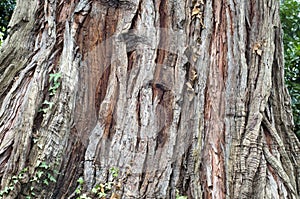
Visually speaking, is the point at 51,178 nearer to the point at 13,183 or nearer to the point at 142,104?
the point at 13,183

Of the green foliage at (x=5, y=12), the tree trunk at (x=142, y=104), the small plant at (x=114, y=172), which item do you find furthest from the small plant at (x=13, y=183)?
the green foliage at (x=5, y=12)

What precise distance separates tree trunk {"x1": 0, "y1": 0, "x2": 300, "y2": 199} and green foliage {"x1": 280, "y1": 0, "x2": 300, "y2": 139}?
3.72 feet

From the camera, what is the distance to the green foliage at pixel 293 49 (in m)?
3.78

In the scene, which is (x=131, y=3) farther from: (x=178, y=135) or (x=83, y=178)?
(x=83, y=178)

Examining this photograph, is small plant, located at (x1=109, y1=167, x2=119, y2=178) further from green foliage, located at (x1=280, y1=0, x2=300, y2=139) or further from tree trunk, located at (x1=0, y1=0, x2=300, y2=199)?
green foliage, located at (x1=280, y1=0, x2=300, y2=139)

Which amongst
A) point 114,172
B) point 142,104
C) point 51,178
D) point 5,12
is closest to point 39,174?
point 51,178

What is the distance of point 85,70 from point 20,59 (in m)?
0.41

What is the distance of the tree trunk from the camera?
2.04m

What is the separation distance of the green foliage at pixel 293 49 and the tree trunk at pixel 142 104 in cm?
113

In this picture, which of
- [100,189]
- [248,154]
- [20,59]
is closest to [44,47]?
[20,59]

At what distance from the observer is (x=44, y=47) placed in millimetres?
2348

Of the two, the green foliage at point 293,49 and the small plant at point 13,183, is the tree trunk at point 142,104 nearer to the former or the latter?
the small plant at point 13,183

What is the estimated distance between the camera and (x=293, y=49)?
13.8 feet

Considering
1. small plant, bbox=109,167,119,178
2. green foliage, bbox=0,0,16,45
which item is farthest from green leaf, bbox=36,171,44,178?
green foliage, bbox=0,0,16,45
